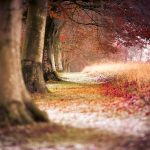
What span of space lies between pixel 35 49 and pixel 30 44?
29 centimetres

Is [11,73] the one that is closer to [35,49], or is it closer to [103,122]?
[103,122]

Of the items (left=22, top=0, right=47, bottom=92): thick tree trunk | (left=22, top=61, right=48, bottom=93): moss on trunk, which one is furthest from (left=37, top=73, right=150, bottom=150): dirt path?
(left=22, top=0, right=47, bottom=92): thick tree trunk

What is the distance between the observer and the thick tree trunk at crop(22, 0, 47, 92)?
18.2 m

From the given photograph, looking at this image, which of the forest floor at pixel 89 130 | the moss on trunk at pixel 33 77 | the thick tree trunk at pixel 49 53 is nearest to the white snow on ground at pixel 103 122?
the forest floor at pixel 89 130

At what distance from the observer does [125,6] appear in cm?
2364

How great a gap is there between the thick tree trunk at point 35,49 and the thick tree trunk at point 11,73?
8.14 metres

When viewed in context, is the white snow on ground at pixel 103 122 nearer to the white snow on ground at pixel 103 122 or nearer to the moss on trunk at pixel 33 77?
the white snow on ground at pixel 103 122

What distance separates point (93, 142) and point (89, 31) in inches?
1297

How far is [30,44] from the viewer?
60.3 feet

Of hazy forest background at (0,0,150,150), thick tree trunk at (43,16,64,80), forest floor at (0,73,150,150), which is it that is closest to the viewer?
forest floor at (0,73,150,150)

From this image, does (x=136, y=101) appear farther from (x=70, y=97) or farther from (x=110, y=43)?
(x=110, y=43)

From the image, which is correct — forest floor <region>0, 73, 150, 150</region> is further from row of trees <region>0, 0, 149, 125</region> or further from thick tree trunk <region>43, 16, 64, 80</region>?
thick tree trunk <region>43, 16, 64, 80</region>

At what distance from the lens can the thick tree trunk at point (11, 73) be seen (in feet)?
31.5

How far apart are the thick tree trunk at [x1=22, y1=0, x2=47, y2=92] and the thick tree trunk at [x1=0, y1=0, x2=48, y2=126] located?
8.14 metres
